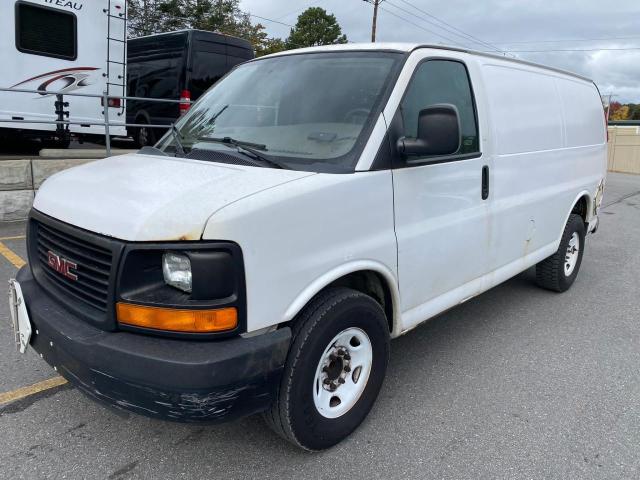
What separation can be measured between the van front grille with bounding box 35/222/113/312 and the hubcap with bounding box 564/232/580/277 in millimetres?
4425

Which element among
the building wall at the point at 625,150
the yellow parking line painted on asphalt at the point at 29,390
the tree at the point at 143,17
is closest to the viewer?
the yellow parking line painted on asphalt at the point at 29,390

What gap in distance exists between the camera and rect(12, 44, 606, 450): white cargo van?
214 centimetres

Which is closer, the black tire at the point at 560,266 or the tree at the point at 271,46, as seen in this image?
the black tire at the point at 560,266

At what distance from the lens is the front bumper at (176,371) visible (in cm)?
208

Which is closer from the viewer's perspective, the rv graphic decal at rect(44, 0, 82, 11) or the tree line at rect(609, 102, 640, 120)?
the rv graphic decal at rect(44, 0, 82, 11)

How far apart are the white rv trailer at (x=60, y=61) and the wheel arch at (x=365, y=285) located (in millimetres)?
6379

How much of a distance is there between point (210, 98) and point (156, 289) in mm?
1874

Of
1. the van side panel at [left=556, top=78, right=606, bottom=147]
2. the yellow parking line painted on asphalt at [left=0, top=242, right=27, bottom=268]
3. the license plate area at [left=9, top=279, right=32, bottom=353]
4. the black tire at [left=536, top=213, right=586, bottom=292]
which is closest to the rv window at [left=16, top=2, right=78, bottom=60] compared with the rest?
the yellow parking line painted on asphalt at [left=0, top=242, right=27, bottom=268]

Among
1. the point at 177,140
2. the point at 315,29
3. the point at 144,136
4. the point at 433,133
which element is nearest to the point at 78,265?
the point at 177,140

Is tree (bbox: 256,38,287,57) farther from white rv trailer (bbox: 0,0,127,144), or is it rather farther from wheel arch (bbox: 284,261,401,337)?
wheel arch (bbox: 284,261,401,337)

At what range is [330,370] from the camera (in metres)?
2.71

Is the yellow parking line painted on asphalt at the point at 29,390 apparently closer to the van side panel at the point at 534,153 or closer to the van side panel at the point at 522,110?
the van side panel at the point at 534,153

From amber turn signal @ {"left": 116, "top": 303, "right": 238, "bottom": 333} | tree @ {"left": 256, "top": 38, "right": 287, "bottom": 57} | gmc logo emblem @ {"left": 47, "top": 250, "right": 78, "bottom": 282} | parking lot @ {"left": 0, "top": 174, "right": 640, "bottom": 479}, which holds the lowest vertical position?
parking lot @ {"left": 0, "top": 174, "right": 640, "bottom": 479}

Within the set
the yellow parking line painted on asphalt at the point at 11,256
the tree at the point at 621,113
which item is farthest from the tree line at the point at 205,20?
the tree at the point at 621,113
